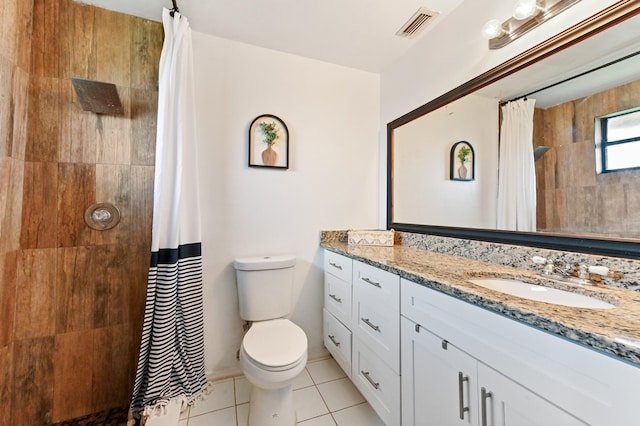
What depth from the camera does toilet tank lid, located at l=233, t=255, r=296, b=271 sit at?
5.38ft

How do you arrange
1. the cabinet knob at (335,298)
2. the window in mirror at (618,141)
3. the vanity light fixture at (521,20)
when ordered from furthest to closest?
the cabinet knob at (335,298) → the vanity light fixture at (521,20) → the window in mirror at (618,141)

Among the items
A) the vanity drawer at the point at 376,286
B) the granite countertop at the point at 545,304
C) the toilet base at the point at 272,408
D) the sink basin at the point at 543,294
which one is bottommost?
the toilet base at the point at 272,408

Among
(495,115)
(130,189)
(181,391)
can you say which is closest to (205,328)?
(181,391)

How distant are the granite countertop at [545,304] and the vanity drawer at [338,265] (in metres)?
0.28

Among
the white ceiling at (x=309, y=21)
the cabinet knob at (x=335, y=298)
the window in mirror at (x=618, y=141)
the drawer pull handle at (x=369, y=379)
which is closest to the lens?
the window in mirror at (x=618, y=141)

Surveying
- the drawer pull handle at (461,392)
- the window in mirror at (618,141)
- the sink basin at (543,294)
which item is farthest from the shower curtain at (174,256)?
the window in mirror at (618,141)

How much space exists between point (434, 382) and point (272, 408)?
0.79m

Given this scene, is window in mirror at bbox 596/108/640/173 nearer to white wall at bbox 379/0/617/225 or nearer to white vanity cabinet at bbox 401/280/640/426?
white wall at bbox 379/0/617/225

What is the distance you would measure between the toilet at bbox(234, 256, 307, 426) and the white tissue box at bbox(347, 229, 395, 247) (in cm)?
52

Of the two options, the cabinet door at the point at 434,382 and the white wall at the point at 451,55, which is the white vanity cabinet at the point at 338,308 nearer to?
the cabinet door at the point at 434,382

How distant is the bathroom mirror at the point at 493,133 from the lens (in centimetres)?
93

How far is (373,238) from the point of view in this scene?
1.91 meters

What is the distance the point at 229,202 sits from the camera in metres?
1.78

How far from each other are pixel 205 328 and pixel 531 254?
1.87 m
